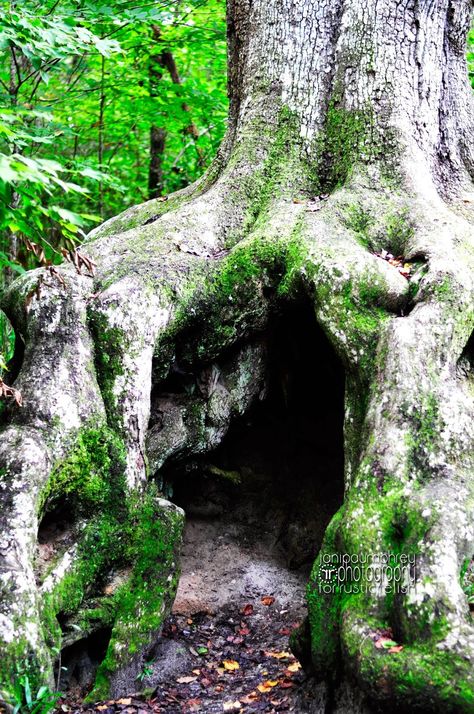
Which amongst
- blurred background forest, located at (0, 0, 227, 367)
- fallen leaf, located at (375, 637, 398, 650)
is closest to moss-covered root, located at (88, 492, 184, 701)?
fallen leaf, located at (375, 637, 398, 650)

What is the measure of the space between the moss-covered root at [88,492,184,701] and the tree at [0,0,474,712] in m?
0.01

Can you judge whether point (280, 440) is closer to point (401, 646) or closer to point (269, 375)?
point (269, 375)

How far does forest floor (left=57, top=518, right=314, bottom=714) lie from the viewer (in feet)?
12.3

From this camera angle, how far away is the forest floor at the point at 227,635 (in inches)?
147

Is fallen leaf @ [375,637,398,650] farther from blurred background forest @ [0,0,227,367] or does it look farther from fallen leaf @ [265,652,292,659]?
blurred background forest @ [0,0,227,367]

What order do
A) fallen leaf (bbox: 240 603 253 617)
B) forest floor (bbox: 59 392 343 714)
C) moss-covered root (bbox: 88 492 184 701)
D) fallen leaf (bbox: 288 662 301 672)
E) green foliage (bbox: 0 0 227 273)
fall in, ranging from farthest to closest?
1. green foliage (bbox: 0 0 227 273)
2. fallen leaf (bbox: 240 603 253 617)
3. fallen leaf (bbox: 288 662 301 672)
4. forest floor (bbox: 59 392 343 714)
5. moss-covered root (bbox: 88 492 184 701)

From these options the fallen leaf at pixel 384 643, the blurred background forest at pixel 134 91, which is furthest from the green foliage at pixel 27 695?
the blurred background forest at pixel 134 91

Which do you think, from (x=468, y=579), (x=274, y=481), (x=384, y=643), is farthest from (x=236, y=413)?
(x=384, y=643)

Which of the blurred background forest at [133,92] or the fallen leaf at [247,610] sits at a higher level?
the blurred background forest at [133,92]

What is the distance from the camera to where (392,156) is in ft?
17.3

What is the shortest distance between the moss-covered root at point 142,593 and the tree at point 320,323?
0.01 m

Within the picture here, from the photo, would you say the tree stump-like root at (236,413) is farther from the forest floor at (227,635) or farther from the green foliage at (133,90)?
the green foliage at (133,90)

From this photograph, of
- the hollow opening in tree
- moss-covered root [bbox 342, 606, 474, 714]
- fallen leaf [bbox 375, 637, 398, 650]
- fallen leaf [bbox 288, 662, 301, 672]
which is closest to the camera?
moss-covered root [bbox 342, 606, 474, 714]

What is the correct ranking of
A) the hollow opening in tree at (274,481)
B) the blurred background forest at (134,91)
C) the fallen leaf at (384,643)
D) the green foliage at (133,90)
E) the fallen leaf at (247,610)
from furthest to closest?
the green foliage at (133,90) → the blurred background forest at (134,91) → the hollow opening in tree at (274,481) → the fallen leaf at (247,610) → the fallen leaf at (384,643)
